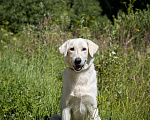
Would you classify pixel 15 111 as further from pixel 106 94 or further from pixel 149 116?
pixel 149 116

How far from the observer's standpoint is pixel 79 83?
279 centimetres

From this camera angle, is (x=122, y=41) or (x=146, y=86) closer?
(x=146, y=86)

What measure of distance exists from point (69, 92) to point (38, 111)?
80cm

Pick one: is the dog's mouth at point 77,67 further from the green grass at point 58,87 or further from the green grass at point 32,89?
the green grass at point 32,89

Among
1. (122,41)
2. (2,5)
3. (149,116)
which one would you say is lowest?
(149,116)

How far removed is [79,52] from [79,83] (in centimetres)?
42

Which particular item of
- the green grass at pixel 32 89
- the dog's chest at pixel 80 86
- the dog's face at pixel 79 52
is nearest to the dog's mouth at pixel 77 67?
the dog's face at pixel 79 52

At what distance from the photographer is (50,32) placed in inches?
210

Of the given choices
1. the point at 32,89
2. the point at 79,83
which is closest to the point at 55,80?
the point at 32,89

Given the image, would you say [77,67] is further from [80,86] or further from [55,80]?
[55,80]

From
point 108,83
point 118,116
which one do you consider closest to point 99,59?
point 108,83

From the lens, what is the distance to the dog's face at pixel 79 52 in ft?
9.09

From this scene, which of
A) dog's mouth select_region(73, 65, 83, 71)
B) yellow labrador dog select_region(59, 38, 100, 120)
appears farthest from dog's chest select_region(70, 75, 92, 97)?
dog's mouth select_region(73, 65, 83, 71)

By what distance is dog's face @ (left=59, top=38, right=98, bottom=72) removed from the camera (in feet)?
9.09
